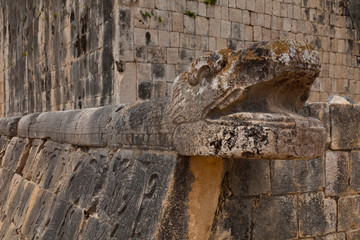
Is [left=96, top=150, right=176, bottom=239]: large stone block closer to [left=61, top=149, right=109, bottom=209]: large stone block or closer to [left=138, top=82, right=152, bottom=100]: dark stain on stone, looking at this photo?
→ [left=61, top=149, right=109, bottom=209]: large stone block

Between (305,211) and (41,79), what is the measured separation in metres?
11.2

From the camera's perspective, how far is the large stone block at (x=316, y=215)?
2992 mm

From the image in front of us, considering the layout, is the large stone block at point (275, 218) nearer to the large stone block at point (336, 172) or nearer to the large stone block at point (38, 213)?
the large stone block at point (336, 172)

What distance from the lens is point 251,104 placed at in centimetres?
233

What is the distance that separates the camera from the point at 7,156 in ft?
21.0

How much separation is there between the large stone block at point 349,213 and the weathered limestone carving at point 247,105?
984 mm

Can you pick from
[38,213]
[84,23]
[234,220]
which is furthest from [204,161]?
[84,23]

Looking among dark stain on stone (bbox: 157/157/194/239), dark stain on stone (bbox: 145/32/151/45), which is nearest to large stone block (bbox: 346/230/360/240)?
dark stain on stone (bbox: 157/157/194/239)

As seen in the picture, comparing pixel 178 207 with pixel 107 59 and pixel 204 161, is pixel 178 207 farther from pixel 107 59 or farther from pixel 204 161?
pixel 107 59

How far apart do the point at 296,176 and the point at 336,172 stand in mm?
341

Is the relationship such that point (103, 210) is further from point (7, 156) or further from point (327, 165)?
point (7, 156)

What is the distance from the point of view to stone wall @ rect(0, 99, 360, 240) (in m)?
2.59

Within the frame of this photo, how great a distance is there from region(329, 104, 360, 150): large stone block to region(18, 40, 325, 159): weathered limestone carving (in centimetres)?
69

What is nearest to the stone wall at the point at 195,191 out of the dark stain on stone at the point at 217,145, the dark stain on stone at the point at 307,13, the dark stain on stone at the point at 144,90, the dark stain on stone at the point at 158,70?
the dark stain on stone at the point at 217,145
